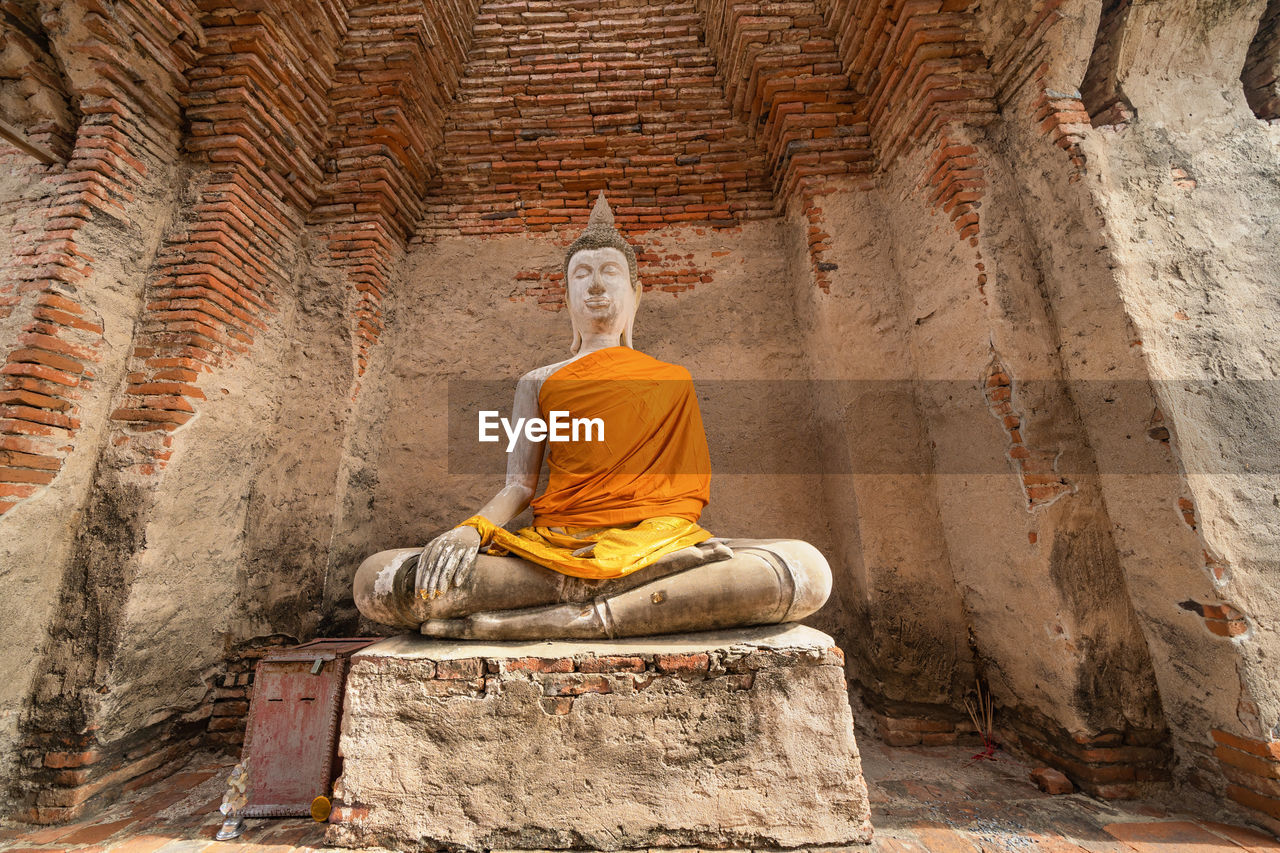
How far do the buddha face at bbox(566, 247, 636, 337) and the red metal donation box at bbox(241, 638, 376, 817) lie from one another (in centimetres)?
214

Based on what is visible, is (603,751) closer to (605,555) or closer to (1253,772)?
(605,555)

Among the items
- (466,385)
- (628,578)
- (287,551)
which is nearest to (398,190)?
(466,385)

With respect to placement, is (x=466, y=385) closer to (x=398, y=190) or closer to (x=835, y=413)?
(x=398, y=190)

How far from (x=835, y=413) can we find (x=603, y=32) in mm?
3394

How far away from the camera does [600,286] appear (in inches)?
121

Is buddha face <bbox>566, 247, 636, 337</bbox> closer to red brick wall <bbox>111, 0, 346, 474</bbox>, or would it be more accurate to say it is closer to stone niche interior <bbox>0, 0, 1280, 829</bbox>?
stone niche interior <bbox>0, 0, 1280, 829</bbox>

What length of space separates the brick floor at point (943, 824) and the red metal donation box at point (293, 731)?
0.32 feet

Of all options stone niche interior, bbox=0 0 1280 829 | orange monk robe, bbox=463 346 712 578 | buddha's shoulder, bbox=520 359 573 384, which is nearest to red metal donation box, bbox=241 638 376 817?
stone niche interior, bbox=0 0 1280 829

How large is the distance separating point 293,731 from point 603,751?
156cm

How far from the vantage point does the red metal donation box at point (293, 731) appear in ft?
7.38

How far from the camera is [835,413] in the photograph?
11.1 feet
